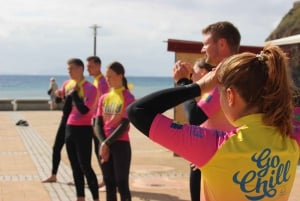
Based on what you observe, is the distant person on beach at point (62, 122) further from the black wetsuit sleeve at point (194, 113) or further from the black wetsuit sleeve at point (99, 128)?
the black wetsuit sleeve at point (194, 113)

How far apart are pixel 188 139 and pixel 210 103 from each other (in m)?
1.70

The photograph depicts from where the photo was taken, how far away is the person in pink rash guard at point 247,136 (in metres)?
2.14

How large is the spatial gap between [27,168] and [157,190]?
10.2ft

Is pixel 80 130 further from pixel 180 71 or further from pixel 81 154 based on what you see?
pixel 180 71

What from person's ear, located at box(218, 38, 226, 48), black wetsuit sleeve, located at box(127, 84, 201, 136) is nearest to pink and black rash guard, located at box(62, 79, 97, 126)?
person's ear, located at box(218, 38, 226, 48)

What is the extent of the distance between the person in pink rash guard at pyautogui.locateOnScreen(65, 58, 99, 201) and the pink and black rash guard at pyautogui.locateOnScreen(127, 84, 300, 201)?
462 cm

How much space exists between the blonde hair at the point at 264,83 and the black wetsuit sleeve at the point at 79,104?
4862mm

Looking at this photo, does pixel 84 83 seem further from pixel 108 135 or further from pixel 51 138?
pixel 51 138

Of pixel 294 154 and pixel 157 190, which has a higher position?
pixel 294 154

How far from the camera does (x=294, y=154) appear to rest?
2.28m

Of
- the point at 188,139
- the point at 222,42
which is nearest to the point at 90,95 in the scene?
the point at 222,42

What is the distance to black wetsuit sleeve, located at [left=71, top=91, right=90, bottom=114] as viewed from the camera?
22.8 ft

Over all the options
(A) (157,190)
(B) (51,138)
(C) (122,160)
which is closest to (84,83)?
(C) (122,160)

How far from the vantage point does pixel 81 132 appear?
690 centimetres
